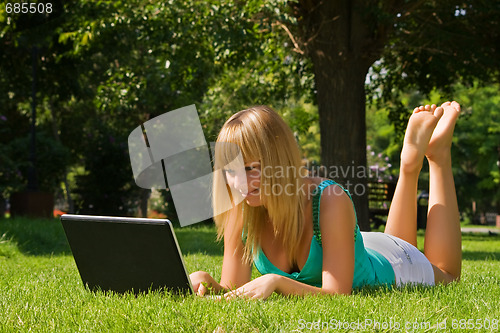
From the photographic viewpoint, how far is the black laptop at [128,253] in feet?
9.16

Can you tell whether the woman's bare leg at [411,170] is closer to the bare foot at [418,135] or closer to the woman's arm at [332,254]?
the bare foot at [418,135]

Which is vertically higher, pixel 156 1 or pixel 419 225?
pixel 156 1

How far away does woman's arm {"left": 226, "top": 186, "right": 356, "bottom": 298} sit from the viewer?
3098mm

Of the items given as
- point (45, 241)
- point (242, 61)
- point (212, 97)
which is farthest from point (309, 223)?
point (212, 97)

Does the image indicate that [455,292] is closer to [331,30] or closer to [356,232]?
[356,232]

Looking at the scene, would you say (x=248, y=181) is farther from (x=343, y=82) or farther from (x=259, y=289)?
(x=343, y=82)

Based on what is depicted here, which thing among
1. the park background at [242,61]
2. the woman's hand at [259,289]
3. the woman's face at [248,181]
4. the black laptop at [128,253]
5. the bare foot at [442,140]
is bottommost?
the woman's hand at [259,289]

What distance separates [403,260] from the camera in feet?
13.3

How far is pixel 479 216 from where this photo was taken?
165ft

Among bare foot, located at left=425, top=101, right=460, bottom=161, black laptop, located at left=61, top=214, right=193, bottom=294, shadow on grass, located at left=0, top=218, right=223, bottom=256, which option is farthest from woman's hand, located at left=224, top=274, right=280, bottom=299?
shadow on grass, located at left=0, top=218, right=223, bottom=256

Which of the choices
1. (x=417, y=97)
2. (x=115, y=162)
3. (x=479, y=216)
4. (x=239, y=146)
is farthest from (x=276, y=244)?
(x=479, y=216)

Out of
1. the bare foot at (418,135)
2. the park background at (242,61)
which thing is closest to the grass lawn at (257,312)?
the bare foot at (418,135)

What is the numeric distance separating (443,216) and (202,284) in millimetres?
1886

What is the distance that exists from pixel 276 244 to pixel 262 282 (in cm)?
55
